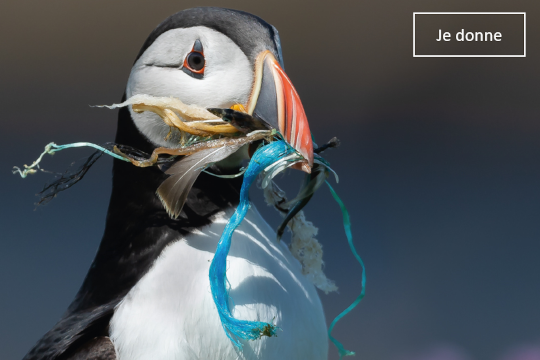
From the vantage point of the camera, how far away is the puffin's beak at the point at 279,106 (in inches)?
40.5

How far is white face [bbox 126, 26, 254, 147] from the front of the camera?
3.69 feet

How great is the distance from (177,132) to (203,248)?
0.76 ft

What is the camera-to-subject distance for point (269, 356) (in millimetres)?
1111

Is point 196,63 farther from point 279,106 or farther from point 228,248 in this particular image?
point 228,248

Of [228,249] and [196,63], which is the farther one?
[196,63]

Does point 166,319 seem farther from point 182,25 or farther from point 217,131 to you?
point 182,25

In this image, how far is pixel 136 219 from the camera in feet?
3.96

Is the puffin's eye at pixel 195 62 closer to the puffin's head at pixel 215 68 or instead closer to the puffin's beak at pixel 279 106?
the puffin's head at pixel 215 68

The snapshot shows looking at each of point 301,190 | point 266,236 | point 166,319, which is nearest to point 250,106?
point 301,190

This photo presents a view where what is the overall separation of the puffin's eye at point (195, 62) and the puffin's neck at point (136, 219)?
17 cm

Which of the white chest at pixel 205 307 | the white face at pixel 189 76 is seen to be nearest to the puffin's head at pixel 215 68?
the white face at pixel 189 76

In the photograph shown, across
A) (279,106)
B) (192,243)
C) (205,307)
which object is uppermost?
(279,106)

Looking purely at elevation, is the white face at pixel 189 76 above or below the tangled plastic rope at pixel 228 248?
above

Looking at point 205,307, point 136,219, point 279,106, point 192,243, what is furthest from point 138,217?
point 279,106
